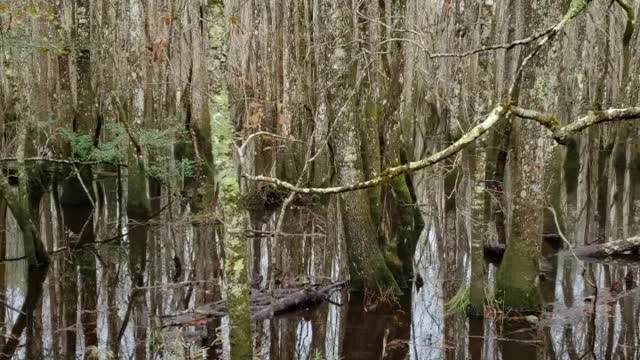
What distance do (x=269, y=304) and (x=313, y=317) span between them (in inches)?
24.1

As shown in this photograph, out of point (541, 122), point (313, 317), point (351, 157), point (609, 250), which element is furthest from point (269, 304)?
point (609, 250)

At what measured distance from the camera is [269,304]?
8609 mm

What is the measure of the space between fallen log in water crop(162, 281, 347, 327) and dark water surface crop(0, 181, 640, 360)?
0.12m

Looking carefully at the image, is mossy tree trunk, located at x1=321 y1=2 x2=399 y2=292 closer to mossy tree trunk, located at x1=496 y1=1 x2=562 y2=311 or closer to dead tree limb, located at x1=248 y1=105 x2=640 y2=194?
mossy tree trunk, located at x1=496 y1=1 x2=562 y2=311

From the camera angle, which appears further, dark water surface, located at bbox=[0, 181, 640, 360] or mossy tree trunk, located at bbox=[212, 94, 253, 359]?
dark water surface, located at bbox=[0, 181, 640, 360]

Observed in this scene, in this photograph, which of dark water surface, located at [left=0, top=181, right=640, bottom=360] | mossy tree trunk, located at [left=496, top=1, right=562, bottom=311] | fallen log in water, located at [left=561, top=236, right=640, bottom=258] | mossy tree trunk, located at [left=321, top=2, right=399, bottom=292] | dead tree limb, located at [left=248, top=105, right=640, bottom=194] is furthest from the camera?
fallen log in water, located at [left=561, top=236, right=640, bottom=258]

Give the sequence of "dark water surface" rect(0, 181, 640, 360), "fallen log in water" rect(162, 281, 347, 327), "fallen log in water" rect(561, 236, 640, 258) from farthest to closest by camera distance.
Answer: "fallen log in water" rect(561, 236, 640, 258) → "fallen log in water" rect(162, 281, 347, 327) → "dark water surface" rect(0, 181, 640, 360)

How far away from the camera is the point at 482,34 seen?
10.6 meters

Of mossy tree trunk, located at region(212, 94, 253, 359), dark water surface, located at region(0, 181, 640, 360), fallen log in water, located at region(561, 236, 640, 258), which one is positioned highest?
mossy tree trunk, located at region(212, 94, 253, 359)

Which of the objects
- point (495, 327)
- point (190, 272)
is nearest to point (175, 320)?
point (190, 272)

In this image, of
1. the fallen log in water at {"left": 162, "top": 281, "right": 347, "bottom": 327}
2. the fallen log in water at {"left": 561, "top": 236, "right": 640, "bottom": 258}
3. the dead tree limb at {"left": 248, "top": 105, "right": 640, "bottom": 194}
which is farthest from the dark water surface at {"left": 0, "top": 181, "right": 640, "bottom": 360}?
the dead tree limb at {"left": 248, "top": 105, "right": 640, "bottom": 194}

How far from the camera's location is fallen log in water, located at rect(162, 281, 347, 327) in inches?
316

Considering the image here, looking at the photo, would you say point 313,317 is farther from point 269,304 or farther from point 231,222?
Result: point 231,222

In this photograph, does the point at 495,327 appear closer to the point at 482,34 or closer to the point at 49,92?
the point at 482,34
